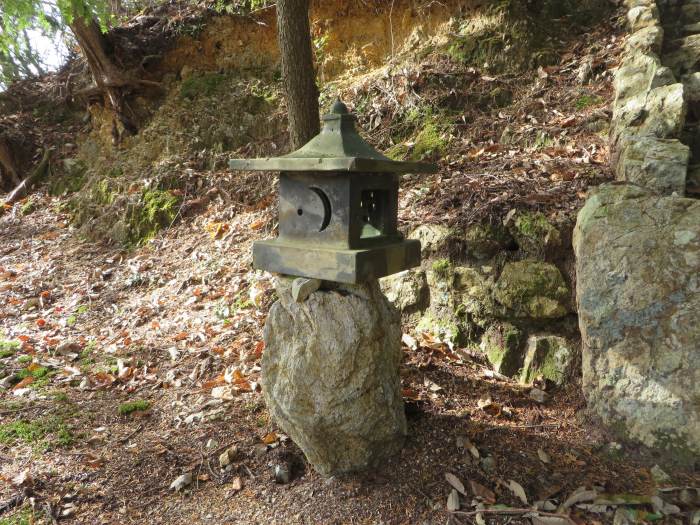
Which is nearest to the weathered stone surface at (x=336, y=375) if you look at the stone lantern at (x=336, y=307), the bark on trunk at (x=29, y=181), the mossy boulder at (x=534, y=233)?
the stone lantern at (x=336, y=307)

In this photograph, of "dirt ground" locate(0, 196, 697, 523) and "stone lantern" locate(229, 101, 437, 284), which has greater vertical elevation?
"stone lantern" locate(229, 101, 437, 284)

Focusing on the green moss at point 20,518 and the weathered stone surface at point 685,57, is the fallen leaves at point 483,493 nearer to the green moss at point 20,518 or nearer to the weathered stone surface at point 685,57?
the green moss at point 20,518

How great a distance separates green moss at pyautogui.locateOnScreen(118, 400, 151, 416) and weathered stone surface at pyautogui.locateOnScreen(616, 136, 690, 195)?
4183 millimetres

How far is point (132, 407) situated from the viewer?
3.83m

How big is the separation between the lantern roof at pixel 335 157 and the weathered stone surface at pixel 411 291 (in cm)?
169

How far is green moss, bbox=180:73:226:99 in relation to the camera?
26.6 ft

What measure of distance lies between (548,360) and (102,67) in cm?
825

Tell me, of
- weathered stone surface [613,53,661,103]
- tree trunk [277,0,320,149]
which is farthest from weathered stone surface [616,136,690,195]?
tree trunk [277,0,320,149]

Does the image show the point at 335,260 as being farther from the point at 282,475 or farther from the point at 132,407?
the point at 132,407

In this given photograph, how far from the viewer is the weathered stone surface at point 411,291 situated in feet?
14.1

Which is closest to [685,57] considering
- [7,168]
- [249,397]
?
[249,397]

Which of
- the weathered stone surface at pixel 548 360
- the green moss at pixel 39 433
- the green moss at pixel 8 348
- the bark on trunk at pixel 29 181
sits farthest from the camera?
the bark on trunk at pixel 29 181

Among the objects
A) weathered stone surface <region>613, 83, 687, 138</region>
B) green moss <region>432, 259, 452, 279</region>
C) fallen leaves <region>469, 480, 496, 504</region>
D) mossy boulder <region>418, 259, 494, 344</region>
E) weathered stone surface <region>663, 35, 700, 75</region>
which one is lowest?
fallen leaves <region>469, 480, 496, 504</region>

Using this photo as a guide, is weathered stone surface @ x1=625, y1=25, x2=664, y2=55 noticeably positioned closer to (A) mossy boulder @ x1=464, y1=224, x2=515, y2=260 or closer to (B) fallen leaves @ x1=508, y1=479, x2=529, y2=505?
(A) mossy boulder @ x1=464, y1=224, x2=515, y2=260
